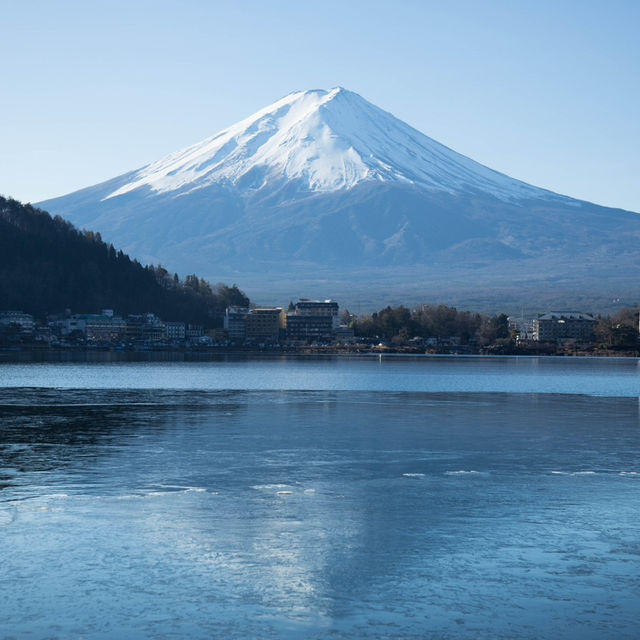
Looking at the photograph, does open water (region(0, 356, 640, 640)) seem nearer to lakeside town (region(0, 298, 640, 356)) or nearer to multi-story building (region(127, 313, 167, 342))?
lakeside town (region(0, 298, 640, 356))

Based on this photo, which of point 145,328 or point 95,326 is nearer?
point 95,326

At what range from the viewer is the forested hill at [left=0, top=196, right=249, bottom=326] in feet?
584

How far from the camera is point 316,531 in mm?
16547

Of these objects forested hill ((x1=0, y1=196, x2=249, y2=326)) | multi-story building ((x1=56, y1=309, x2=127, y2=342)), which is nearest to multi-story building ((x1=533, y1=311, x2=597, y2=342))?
forested hill ((x1=0, y1=196, x2=249, y2=326))

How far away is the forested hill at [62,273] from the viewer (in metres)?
178

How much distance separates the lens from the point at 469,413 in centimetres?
3969

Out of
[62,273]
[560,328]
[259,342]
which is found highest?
[62,273]

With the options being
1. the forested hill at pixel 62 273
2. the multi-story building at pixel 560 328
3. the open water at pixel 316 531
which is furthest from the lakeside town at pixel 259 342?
the open water at pixel 316 531

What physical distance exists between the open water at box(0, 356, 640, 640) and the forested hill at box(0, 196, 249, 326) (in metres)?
152

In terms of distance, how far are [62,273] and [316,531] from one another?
173576 millimetres

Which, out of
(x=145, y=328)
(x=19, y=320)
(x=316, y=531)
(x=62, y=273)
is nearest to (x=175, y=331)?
(x=145, y=328)

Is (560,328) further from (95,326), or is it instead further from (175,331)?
(95,326)

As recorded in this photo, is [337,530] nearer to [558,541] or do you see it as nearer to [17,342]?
[558,541]

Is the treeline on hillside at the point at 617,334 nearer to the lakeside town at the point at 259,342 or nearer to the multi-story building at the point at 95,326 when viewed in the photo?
the lakeside town at the point at 259,342
